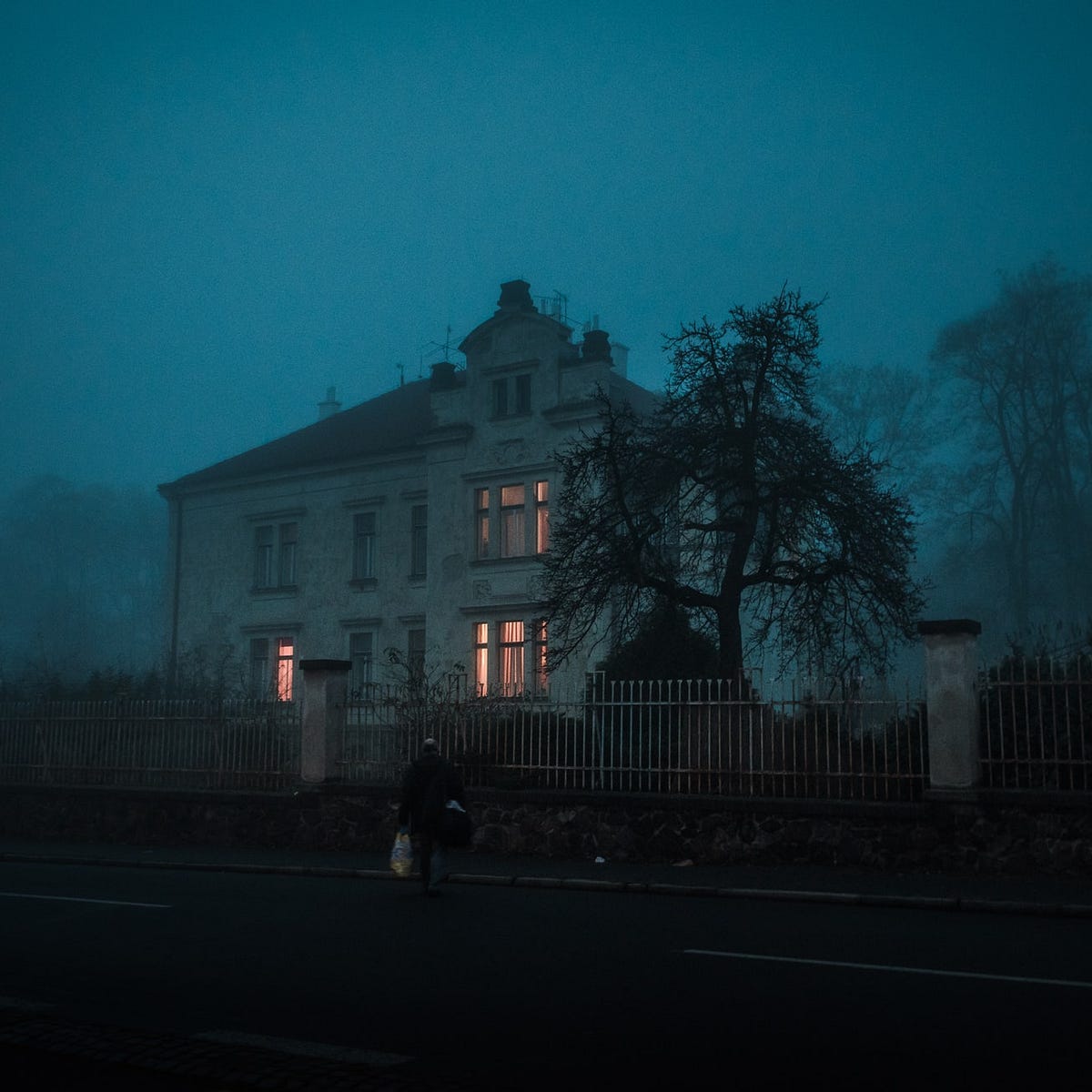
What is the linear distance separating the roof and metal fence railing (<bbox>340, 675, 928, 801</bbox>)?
21.8 m

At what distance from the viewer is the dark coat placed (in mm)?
14250

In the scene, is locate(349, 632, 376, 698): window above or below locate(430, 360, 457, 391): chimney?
below

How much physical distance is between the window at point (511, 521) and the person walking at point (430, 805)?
79.2 feet

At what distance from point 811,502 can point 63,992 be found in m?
14.1

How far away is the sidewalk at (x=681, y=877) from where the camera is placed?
12.7m

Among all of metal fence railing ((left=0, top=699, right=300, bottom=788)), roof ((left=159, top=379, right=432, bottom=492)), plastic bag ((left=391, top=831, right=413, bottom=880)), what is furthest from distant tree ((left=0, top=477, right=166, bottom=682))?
plastic bag ((left=391, top=831, right=413, bottom=880))

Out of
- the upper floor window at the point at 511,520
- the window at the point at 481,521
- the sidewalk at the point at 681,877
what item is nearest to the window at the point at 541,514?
the upper floor window at the point at 511,520

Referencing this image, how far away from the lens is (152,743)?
2208 centimetres

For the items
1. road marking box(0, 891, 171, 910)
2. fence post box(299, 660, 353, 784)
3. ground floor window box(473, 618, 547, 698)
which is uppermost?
ground floor window box(473, 618, 547, 698)

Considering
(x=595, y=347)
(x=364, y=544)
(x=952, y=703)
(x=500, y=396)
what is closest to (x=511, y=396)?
(x=500, y=396)

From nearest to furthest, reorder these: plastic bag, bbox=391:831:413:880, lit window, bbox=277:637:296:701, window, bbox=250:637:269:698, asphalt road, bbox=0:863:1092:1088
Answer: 1. asphalt road, bbox=0:863:1092:1088
2. plastic bag, bbox=391:831:413:880
3. lit window, bbox=277:637:296:701
4. window, bbox=250:637:269:698

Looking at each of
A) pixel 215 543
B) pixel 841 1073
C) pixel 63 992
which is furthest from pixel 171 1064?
pixel 215 543

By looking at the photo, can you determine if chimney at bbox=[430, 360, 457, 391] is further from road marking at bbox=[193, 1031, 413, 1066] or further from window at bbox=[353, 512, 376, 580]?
road marking at bbox=[193, 1031, 413, 1066]

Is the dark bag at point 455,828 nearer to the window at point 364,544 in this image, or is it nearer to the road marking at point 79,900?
the road marking at point 79,900
